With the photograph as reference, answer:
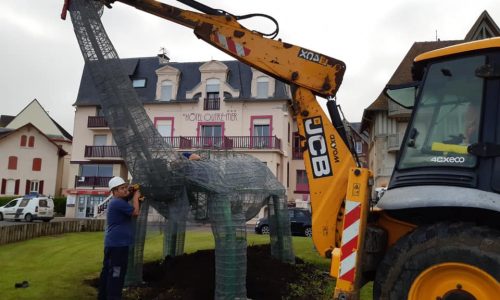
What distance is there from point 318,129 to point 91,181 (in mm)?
33671

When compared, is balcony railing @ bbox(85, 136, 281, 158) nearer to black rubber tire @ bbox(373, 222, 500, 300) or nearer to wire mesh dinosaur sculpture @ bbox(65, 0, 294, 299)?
wire mesh dinosaur sculpture @ bbox(65, 0, 294, 299)

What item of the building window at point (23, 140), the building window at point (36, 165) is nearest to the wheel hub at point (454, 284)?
the building window at point (36, 165)

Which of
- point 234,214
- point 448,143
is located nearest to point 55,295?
point 234,214

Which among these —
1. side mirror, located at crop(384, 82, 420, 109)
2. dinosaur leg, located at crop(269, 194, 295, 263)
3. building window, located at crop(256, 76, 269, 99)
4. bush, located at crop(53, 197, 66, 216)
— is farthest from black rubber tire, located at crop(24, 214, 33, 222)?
side mirror, located at crop(384, 82, 420, 109)

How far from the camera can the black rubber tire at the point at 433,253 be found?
3.91 meters

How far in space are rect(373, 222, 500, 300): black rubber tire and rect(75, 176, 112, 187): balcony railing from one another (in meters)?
34.0

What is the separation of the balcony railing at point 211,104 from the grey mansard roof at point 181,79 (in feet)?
5.26

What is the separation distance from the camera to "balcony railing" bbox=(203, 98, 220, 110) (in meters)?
34.2

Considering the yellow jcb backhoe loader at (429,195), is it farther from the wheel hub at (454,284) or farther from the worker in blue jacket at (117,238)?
the worker in blue jacket at (117,238)

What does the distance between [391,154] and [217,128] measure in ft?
42.1

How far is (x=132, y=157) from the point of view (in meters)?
7.70

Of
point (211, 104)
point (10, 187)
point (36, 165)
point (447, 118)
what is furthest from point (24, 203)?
point (447, 118)

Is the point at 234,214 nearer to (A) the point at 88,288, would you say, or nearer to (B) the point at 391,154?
(A) the point at 88,288

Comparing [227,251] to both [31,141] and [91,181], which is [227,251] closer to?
[91,181]
